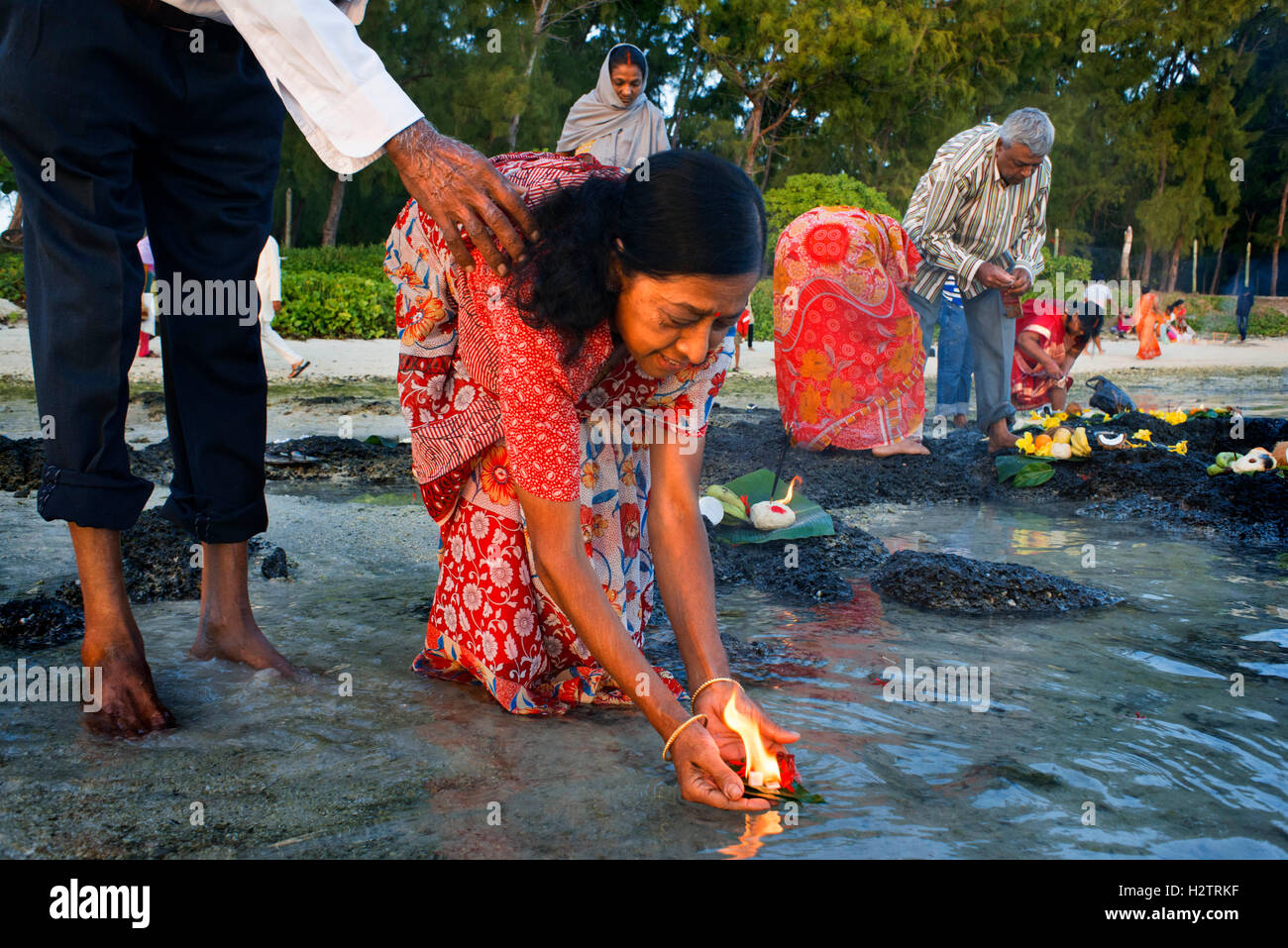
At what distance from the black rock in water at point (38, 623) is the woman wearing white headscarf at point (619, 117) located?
535 centimetres

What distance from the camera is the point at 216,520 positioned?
248cm

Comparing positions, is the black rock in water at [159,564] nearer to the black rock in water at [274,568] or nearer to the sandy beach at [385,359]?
the black rock in water at [274,568]

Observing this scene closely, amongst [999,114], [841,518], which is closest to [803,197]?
[999,114]

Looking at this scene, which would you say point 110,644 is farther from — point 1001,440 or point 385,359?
point 385,359

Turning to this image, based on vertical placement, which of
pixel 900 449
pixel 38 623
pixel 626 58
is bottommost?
pixel 38 623

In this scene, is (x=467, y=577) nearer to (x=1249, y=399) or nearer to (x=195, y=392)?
(x=195, y=392)

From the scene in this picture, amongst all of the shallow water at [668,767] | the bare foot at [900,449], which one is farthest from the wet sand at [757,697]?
the bare foot at [900,449]

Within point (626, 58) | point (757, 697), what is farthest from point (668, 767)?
point (626, 58)

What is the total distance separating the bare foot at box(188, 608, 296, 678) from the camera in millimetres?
2531

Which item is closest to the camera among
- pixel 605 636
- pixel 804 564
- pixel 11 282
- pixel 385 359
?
pixel 605 636

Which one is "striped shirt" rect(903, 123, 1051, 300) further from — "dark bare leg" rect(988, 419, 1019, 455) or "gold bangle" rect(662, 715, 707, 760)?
"gold bangle" rect(662, 715, 707, 760)

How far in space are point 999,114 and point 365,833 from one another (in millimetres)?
35401

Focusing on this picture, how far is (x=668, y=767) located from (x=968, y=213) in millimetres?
4900

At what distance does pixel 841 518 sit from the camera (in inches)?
194
